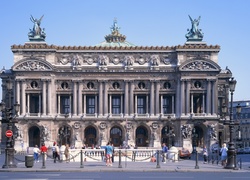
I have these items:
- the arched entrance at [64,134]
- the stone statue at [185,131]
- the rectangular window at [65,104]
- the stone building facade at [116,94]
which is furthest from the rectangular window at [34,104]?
the stone statue at [185,131]

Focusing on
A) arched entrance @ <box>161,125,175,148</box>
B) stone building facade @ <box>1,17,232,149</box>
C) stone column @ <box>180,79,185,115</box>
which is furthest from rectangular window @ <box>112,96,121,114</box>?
stone column @ <box>180,79,185,115</box>

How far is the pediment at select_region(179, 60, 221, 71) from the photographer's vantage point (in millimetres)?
103125

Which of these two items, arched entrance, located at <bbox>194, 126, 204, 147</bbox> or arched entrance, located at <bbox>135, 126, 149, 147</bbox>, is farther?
arched entrance, located at <bbox>135, 126, 149, 147</bbox>

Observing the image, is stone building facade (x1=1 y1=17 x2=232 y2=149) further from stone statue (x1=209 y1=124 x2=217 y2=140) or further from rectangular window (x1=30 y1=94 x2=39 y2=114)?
rectangular window (x1=30 y1=94 x2=39 y2=114)

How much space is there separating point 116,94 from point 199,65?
16143 mm

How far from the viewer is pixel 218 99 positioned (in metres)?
113

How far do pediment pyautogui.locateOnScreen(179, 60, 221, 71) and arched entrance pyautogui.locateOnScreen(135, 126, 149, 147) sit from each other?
537 inches

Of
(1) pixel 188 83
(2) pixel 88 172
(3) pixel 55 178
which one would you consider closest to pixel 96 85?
(1) pixel 188 83

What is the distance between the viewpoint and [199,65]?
10362 centimetres

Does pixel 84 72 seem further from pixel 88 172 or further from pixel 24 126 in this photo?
pixel 88 172

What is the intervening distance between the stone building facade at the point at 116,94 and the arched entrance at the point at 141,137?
0.61 feet

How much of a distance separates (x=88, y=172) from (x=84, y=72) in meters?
61.8

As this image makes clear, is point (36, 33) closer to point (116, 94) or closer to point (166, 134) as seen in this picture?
point (116, 94)

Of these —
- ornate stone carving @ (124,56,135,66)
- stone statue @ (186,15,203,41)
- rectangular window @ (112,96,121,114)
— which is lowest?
rectangular window @ (112,96,121,114)
